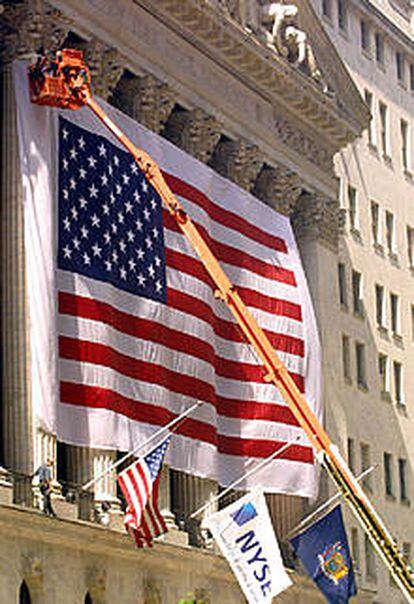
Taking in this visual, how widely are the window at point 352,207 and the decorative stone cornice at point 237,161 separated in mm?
15891

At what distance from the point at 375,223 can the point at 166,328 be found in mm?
31663

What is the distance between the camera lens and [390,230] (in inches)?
4154

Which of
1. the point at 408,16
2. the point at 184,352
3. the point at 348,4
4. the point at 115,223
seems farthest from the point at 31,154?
the point at 408,16

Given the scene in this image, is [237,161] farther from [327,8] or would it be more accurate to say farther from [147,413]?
[327,8]

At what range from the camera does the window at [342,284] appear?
318 ft

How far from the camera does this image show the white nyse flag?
195 ft

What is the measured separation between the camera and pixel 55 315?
67.5 metres

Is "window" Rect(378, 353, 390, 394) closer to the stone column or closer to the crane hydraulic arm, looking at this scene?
the stone column

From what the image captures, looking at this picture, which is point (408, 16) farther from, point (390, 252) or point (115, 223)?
point (115, 223)

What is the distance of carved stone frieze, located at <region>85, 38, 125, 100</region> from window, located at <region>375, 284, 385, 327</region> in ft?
99.8

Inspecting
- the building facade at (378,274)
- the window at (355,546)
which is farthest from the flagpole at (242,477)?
the window at (355,546)

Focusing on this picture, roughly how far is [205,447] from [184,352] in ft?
10.4

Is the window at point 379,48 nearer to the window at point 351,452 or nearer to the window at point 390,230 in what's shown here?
the window at point 390,230

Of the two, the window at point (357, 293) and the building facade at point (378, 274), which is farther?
the window at point (357, 293)
